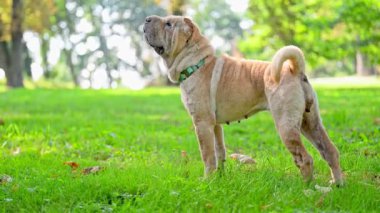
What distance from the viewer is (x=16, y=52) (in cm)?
3238

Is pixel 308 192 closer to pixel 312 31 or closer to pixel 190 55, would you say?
pixel 190 55

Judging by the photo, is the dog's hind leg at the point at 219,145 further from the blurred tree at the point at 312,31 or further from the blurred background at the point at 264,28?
the blurred tree at the point at 312,31

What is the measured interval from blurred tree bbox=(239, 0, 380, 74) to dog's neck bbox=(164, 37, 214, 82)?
66.4 feet

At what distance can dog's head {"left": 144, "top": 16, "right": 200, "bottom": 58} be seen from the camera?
18.4ft

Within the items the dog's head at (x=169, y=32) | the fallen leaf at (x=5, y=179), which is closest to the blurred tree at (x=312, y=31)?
the dog's head at (x=169, y=32)

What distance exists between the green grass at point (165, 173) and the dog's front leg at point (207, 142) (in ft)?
0.65

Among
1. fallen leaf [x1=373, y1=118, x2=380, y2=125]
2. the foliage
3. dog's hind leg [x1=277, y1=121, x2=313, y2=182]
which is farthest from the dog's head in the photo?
the foliage

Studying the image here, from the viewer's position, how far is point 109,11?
61.6 meters

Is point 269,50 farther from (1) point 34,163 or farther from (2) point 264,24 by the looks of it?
(1) point 34,163

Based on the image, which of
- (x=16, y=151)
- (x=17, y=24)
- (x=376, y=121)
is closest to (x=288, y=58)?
(x=16, y=151)

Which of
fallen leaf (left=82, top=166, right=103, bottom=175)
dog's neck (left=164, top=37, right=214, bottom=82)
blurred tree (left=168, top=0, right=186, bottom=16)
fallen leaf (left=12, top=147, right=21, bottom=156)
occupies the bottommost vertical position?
fallen leaf (left=82, top=166, right=103, bottom=175)

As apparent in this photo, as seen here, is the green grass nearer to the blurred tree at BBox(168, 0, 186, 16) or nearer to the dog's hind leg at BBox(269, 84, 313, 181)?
the dog's hind leg at BBox(269, 84, 313, 181)

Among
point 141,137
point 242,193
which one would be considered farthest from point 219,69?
point 141,137

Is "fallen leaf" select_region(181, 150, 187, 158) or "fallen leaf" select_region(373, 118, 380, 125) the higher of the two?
"fallen leaf" select_region(181, 150, 187, 158)
